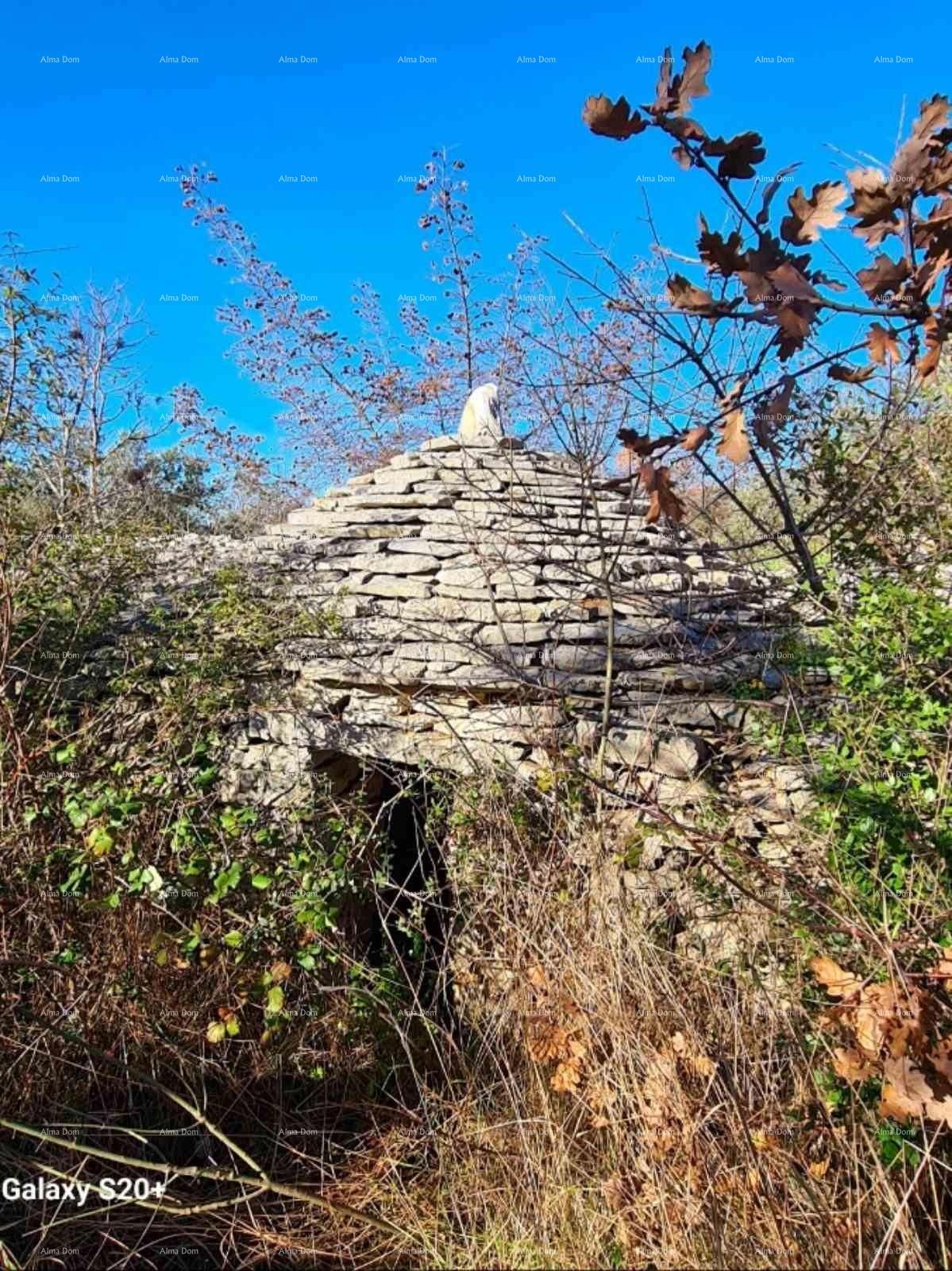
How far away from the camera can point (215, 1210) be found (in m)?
2.86

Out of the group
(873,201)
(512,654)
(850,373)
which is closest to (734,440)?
(873,201)

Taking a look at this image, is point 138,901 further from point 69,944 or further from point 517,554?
point 517,554

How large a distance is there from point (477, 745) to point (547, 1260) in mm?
2096

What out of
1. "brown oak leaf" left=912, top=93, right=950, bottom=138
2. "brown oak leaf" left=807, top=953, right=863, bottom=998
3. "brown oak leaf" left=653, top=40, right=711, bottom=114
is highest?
"brown oak leaf" left=653, top=40, right=711, bottom=114

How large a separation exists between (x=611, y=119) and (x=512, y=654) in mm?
2510

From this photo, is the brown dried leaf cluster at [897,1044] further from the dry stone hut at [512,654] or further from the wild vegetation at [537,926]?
the dry stone hut at [512,654]

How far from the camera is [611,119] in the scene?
1869 millimetres

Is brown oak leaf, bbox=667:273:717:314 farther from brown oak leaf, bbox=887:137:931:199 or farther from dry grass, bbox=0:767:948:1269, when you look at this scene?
dry grass, bbox=0:767:948:1269

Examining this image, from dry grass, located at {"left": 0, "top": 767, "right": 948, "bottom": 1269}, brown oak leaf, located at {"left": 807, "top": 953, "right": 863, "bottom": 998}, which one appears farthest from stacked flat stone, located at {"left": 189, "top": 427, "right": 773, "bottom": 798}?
brown oak leaf, located at {"left": 807, "top": 953, "right": 863, "bottom": 998}

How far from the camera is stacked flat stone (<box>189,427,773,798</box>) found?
3842 millimetres

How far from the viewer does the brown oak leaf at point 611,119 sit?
6.07 ft

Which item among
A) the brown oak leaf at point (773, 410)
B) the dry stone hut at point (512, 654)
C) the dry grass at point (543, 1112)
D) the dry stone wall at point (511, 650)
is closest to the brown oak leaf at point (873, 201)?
the brown oak leaf at point (773, 410)

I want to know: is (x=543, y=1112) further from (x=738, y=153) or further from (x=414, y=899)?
(x=738, y=153)

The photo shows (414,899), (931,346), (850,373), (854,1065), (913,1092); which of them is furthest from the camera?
(414,899)
